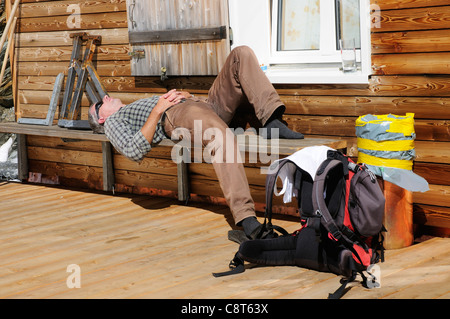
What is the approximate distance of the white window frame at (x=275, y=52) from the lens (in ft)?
15.6

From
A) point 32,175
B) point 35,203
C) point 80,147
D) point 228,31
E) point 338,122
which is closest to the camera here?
point 338,122

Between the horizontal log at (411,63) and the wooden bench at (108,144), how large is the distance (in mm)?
558

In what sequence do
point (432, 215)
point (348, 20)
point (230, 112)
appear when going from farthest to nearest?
1. point (230, 112)
2. point (348, 20)
3. point (432, 215)

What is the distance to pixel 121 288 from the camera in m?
3.42

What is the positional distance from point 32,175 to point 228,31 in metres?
3.16

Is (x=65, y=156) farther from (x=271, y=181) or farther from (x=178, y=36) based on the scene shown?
(x=271, y=181)

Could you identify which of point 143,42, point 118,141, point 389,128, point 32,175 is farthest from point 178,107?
point 32,175

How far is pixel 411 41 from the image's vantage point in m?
4.18

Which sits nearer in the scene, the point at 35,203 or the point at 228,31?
the point at 228,31

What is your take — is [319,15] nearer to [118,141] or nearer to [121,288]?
[118,141]

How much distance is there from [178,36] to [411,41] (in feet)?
5.97

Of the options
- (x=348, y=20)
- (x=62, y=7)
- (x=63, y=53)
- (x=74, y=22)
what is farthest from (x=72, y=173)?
(x=348, y=20)

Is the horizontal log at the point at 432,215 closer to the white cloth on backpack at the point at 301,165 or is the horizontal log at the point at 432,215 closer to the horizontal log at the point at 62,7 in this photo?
the white cloth on backpack at the point at 301,165

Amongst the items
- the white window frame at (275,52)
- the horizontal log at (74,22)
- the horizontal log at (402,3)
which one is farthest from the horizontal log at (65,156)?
the horizontal log at (402,3)
